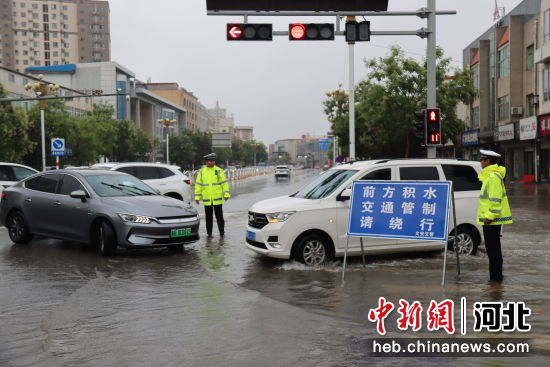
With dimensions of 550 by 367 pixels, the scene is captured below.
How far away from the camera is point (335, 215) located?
29.8 ft

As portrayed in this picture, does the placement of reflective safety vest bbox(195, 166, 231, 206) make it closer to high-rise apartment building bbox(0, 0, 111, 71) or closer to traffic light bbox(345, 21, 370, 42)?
traffic light bbox(345, 21, 370, 42)

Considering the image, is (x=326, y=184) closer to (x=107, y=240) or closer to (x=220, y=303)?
(x=220, y=303)

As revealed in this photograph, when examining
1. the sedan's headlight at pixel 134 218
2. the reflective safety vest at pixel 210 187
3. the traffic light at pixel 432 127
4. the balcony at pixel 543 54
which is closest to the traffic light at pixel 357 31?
the traffic light at pixel 432 127

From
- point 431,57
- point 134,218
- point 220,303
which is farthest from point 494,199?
point 431,57

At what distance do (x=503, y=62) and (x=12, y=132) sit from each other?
38.2 metres

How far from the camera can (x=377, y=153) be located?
50.8 m

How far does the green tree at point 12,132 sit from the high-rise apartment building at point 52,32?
114 metres

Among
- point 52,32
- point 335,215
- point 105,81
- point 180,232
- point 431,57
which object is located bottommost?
point 180,232

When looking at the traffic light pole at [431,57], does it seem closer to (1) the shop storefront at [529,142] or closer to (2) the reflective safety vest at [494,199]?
(2) the reflective safety vest at [494,199]

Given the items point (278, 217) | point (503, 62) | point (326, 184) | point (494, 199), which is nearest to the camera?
point (494, 199)

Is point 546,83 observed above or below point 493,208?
above

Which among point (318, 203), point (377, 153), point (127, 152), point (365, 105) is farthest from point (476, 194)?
point (127, 152)

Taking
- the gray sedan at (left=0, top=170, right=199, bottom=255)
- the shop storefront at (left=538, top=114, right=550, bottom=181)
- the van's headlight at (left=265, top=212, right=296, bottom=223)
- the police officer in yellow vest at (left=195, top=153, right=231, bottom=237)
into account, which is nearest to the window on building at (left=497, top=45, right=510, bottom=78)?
the shop storefront at (left=538, top=114, right=550, bottom=181)

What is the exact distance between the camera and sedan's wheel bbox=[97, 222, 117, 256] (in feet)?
33.1
